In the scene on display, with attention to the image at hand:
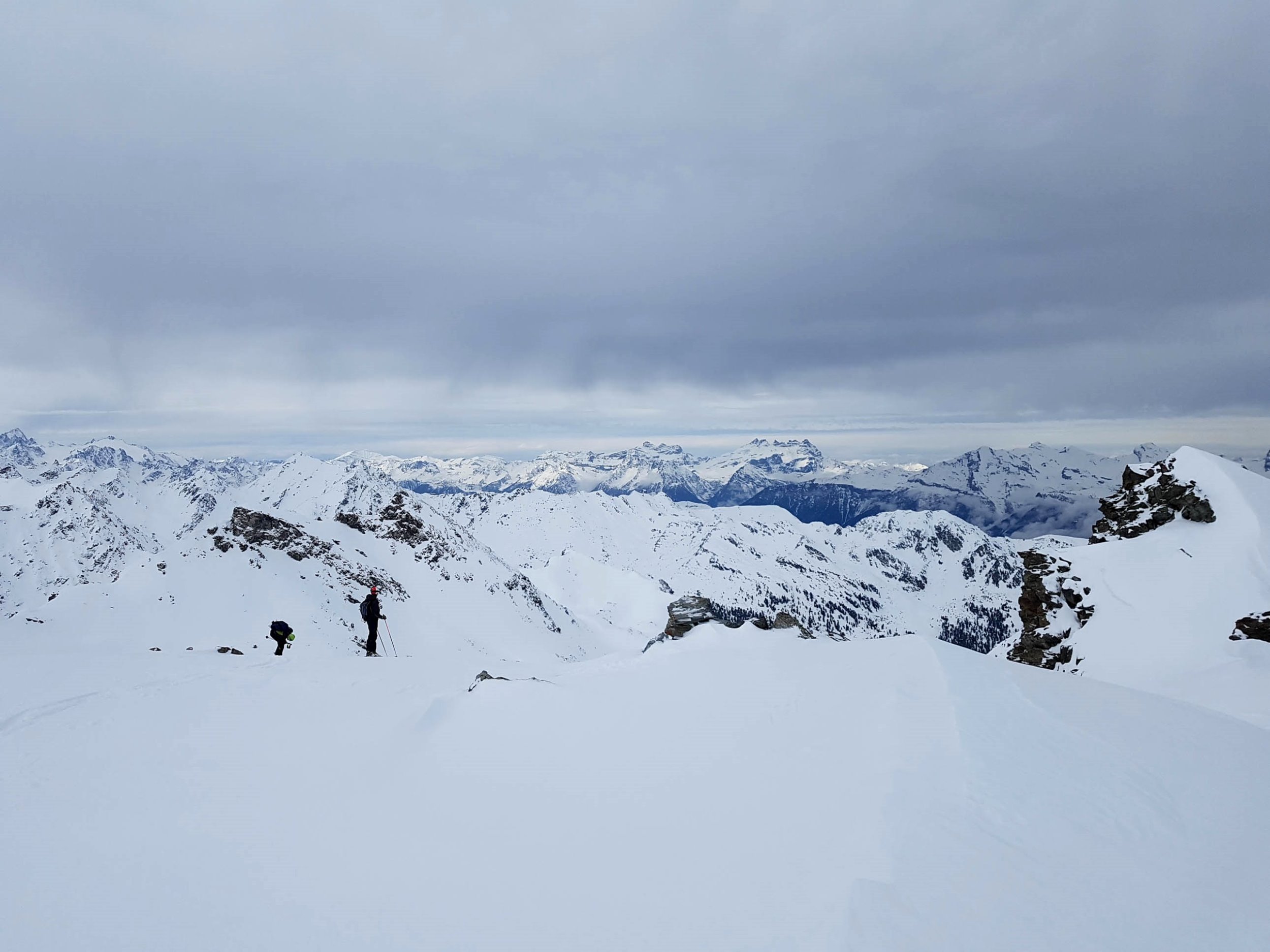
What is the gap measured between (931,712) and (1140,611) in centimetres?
2756

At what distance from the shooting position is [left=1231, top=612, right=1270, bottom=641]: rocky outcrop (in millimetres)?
21906

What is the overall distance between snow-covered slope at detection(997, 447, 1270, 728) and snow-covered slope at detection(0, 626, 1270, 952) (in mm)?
14662

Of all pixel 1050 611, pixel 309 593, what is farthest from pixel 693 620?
pixel 309 593

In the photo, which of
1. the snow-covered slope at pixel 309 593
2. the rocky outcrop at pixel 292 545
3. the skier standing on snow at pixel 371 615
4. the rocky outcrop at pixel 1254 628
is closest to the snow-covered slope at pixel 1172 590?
the rocky outcrop at pixel 1254 628

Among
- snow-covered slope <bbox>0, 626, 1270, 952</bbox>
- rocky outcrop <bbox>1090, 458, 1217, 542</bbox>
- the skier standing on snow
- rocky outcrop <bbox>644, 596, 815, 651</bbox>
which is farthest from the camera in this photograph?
rocky outcrop <bbox>1090, 458, 1217, 542</bbox>

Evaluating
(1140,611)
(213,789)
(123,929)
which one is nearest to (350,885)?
(123,929)

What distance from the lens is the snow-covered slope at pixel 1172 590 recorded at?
827 inches

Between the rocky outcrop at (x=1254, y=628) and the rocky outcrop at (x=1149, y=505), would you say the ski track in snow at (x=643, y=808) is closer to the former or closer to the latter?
the rocky outcrop at (x=1254, y=628)

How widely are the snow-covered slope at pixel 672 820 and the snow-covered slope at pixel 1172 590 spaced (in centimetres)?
1466

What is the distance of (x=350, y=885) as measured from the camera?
6270 millimetres

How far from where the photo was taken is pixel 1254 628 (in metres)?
22.2

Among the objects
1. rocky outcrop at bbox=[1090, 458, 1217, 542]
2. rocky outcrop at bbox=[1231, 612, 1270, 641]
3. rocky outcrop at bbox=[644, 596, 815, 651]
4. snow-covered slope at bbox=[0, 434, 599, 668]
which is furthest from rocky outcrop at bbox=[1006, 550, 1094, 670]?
snow-covered slope at bbox=[0, 434, 599, 668]

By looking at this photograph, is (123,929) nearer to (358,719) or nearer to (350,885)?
(350,885)

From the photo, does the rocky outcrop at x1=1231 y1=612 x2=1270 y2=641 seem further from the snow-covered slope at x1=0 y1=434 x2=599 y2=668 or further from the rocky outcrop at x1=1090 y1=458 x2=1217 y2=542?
the snow-covered slope at x1=0 y1=434 x2=599 y2=668
